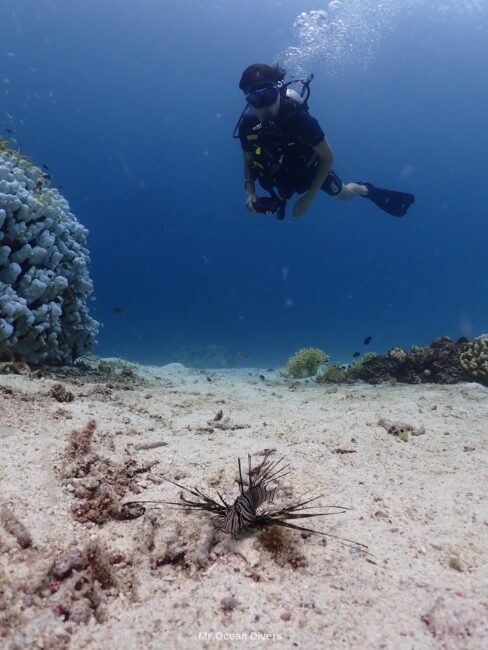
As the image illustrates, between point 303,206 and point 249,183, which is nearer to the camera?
point 303,206

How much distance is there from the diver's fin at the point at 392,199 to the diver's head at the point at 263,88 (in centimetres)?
369

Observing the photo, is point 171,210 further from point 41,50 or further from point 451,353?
point 451,353

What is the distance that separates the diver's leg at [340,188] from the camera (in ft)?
26.0

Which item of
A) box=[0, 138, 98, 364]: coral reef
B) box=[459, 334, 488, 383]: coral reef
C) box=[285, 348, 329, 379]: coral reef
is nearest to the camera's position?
box=[0, 138, 98, 364]: coral reef

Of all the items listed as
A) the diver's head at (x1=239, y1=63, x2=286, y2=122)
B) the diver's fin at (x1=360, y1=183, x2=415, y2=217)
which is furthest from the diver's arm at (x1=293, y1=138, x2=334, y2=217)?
the diver's fin at (x1=360, y1=183, x2=415, y2=217)

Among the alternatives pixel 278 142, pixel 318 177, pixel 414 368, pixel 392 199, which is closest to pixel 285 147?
pixel 278 142

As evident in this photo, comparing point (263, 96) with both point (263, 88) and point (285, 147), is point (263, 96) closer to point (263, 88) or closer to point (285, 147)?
point (263, 88)

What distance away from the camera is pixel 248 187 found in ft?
22.1

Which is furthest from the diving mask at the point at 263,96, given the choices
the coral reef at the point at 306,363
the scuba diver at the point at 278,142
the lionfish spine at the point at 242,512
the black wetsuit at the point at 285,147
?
the coral reef at the point at 306,363

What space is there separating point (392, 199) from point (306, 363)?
4.57m

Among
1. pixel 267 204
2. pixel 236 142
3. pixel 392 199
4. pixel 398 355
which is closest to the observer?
pixel 267 204

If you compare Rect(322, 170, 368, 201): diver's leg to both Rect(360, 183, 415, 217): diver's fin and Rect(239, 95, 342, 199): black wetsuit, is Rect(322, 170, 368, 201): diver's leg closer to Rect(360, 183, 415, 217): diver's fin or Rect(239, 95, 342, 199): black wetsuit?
Rect(360, 183, 415, 217): diver's fin

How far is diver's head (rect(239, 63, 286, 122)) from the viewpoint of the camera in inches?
231

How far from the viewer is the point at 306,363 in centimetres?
1002
